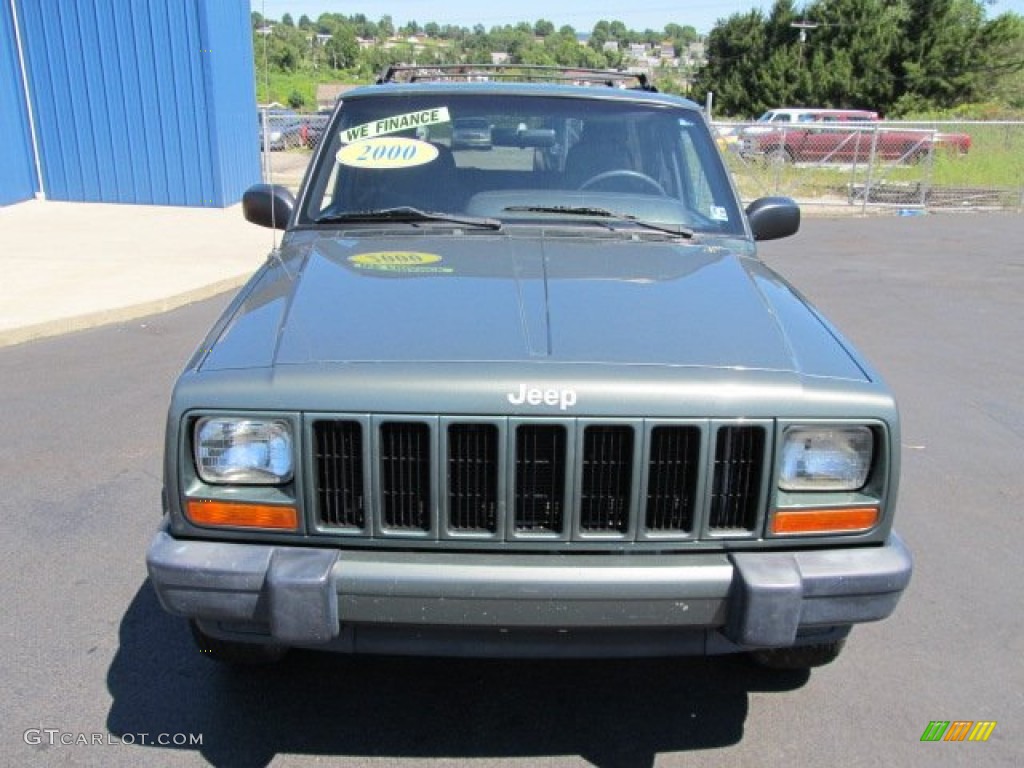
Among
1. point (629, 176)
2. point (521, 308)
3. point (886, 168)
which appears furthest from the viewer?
point (886, 168)

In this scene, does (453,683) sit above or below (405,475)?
below

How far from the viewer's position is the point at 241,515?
2406 millimetres

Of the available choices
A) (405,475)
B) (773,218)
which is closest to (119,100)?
(773,218)

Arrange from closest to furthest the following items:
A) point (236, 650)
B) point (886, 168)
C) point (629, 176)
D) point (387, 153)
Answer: point (236, 650)
point (387, 153)
point (629, 176)
point (886, 168)

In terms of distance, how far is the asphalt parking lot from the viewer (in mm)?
2760

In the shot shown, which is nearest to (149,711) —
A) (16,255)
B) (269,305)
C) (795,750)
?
(269,305)

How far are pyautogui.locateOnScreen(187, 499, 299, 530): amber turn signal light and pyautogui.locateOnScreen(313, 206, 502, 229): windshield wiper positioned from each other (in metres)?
1.51

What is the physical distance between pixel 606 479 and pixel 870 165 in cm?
1706

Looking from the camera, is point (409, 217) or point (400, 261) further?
point (409, 217)

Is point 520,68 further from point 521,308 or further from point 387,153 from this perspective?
point 521,308

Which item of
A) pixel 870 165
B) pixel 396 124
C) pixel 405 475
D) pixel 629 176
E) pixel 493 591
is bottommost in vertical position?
pixel 870 165

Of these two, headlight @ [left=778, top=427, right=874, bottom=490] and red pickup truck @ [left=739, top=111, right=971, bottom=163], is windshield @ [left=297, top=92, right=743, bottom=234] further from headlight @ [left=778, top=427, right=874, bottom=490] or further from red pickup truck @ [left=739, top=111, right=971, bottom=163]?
red pickup truck @ [left=739, top=111, right=971, bottom=163]

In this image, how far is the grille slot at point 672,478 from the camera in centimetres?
236

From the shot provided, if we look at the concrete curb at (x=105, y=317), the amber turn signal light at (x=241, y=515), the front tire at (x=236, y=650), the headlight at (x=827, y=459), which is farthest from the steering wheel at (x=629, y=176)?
the concrete curb at (x=105, y=317)
